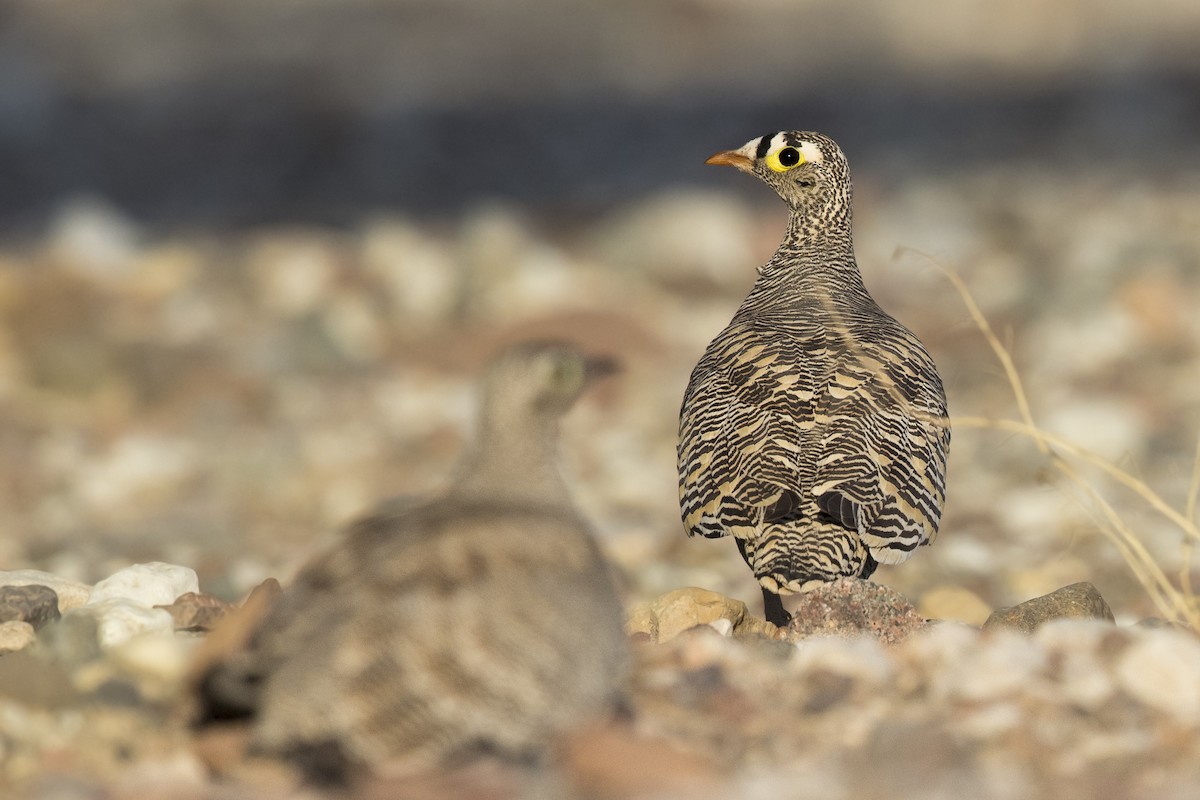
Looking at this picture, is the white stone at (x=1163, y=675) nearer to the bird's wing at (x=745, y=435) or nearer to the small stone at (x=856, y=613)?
the small stone at (x=856, y=613)

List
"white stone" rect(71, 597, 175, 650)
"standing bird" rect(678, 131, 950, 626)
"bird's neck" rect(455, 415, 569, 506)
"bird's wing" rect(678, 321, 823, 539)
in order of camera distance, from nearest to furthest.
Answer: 1. "bird's neck" rect(455, 415, 569, 506)
2. "white stone" rect(71, 597, 175, 650)
3. "standing bird" rect(678, 131, 950, 626)
4. "bird's wing" rect(678, 321, 823, 539)

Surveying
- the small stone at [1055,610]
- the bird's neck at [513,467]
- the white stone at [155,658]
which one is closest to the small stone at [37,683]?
the white stone at [155,658]

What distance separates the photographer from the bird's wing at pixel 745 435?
5438mm

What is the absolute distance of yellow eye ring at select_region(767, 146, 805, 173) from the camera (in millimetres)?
6742

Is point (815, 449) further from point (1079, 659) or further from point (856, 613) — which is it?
point (1079, 659)

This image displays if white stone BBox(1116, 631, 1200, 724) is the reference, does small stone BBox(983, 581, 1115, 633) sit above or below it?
above

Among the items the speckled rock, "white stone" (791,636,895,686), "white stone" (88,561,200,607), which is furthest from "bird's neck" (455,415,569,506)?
"white stone" (88,561,200,607)

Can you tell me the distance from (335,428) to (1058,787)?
25.8ft

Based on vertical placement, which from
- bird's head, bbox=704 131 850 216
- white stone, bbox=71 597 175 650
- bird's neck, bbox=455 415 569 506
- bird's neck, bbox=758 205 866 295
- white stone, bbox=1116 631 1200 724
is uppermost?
bird's head, bbox=704 131 850 216

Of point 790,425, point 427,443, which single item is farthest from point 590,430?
point 790,425

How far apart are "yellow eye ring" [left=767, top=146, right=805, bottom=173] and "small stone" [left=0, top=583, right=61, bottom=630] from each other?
312cm

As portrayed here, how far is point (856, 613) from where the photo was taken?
4.88 m

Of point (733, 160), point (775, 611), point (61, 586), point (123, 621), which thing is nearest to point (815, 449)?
point (775, 611)

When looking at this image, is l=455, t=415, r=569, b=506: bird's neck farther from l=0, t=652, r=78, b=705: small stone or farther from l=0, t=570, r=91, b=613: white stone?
l=0, t=570, r=91, b=613: white stone
